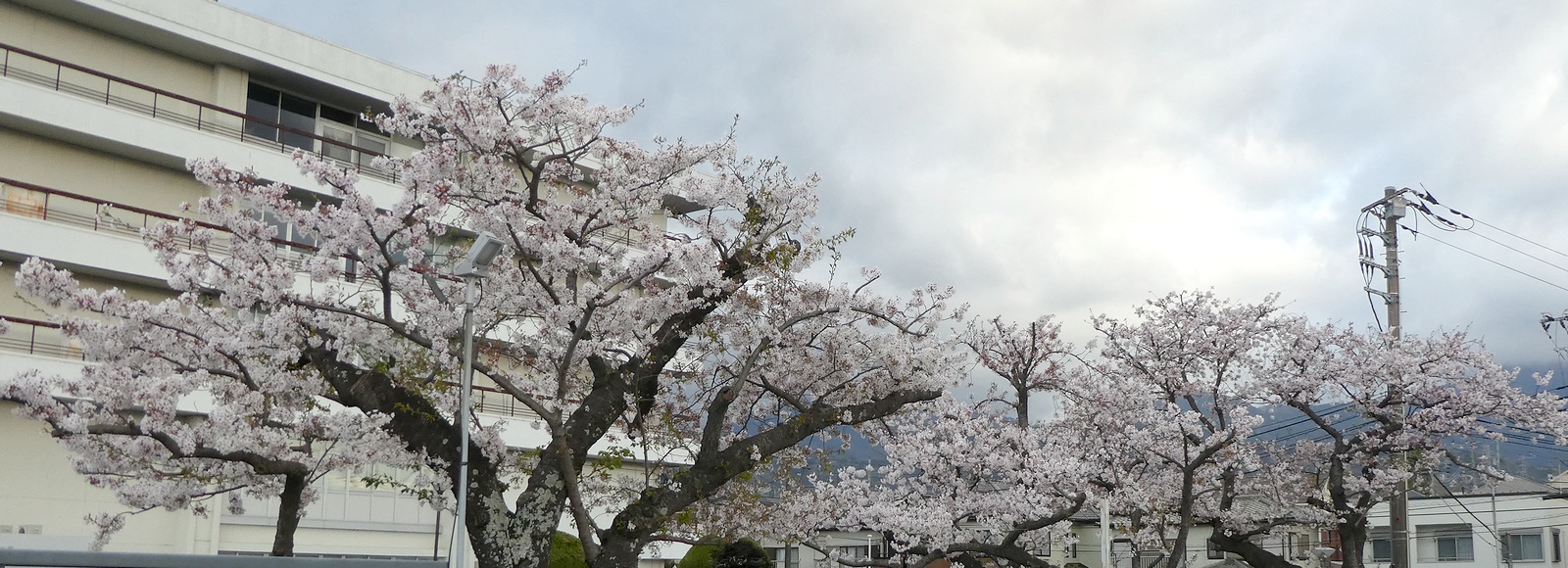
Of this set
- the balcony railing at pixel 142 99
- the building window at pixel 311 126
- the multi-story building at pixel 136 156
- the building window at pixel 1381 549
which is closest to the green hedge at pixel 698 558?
the multi-story building at pixel 136 156

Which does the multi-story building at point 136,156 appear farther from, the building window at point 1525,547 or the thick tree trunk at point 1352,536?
the building window at point 1525,547

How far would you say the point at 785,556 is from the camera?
42938 millimetres

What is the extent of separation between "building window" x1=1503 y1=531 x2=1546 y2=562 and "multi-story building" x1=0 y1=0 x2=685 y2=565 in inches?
1402

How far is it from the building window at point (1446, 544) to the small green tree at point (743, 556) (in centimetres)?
2913

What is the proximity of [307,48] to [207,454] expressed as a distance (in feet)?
54.0

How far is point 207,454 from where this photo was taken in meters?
14.3

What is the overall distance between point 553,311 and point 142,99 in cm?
1652

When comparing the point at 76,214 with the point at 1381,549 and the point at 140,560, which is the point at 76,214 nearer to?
the point at 140,560

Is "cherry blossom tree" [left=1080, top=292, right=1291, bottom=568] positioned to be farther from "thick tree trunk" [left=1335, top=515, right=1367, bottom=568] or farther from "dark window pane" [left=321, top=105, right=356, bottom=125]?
"dark window pane" [left=321, top=105, right=356, bottom=125]

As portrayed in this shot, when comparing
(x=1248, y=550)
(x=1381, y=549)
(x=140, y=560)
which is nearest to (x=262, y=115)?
(x=140, y=560)

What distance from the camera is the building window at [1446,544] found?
4312 cm

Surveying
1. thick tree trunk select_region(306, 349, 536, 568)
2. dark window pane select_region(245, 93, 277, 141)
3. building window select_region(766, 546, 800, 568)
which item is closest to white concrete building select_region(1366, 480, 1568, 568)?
building window select_region(766, 546, 800, 568)

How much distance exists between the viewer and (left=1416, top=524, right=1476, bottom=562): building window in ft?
141

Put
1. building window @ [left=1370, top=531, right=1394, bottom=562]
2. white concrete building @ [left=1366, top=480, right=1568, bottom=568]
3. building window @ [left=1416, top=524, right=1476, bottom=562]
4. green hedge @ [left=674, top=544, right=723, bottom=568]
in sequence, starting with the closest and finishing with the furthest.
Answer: green hedge @ [left=674, top=544, right=723, bottom=568] → white concrete building @ [left=1366, top=480, right=1568, bottom=568] → building window @ [left=1416, top=524, right=1476, bottom=562] → building window @ [left=1370, top=531, right=1394, bottom=562]
